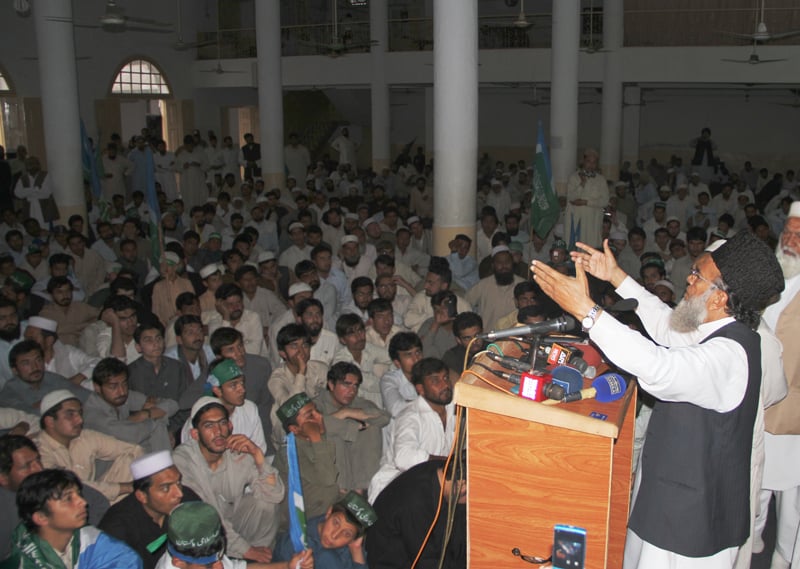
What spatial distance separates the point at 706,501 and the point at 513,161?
1844cm

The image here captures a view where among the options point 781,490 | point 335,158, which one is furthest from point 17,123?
point 781,490

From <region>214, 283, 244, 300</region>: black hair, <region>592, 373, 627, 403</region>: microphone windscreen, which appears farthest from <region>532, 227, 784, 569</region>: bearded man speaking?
<region>214, 283, 244, 300</region>: black hair

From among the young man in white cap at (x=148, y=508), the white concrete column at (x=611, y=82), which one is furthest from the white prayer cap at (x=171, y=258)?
the white concrete column at (x=611, y=82)

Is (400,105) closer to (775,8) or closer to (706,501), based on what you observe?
(775,8)

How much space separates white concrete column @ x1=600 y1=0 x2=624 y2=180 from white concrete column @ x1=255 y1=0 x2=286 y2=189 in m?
5.62

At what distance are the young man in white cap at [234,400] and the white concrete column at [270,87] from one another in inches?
359

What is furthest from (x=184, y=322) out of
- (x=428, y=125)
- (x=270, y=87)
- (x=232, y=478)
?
(x=428, y=125)

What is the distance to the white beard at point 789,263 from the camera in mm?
3514

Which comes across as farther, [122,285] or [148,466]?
[122,285]

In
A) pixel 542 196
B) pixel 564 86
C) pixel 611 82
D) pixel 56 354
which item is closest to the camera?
pixel 56 354

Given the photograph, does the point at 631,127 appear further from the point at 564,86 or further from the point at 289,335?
the point at 289,335

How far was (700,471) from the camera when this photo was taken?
2.34m

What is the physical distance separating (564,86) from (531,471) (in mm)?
10352

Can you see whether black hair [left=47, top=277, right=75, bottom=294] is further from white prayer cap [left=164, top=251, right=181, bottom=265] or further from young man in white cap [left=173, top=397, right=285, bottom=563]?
young man in white cap [left=173, top=397, right=285, bottom=563]
